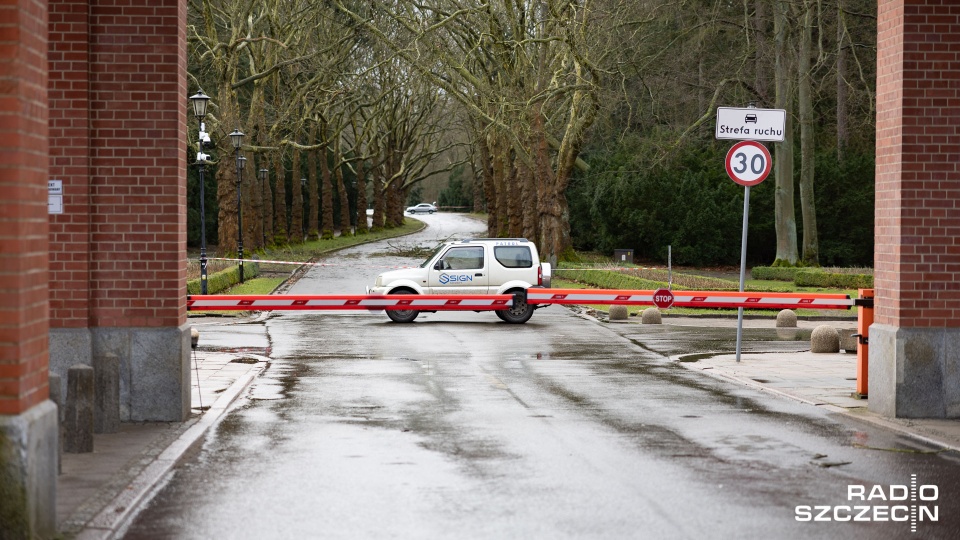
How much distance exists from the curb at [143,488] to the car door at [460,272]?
13.7 m

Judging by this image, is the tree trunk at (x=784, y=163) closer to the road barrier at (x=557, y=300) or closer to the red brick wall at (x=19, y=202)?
the road barrier at (x=557, y=300)

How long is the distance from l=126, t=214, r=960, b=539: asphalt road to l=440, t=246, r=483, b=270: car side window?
970 cm

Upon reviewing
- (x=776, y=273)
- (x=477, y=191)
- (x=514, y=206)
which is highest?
(x=477, y=191)

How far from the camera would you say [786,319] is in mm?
24719

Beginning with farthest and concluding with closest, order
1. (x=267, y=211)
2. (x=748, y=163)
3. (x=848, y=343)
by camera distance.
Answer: (x=267, y=211), (x=848, y=343), (x=748, y=163)

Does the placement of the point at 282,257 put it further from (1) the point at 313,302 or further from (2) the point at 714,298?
(2) the point at 714,298

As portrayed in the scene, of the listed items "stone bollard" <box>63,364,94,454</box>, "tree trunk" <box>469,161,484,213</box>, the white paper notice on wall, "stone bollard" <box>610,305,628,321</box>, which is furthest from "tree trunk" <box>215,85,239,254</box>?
"tree trunk" <box>469,161,484,213</box>

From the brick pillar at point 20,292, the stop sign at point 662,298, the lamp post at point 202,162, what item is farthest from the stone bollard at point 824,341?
the lamp post at point 202,162

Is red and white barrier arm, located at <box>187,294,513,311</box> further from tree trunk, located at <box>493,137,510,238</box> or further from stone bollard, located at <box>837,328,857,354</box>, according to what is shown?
tree trunk, located at <box>493,137,510,238</box>

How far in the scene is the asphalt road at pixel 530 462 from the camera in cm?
741

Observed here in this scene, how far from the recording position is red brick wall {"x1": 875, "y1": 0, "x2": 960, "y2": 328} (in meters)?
11.9

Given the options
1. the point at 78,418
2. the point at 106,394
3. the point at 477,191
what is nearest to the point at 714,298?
the point at 106,394

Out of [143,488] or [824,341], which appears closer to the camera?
[143,488]

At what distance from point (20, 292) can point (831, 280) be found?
34.8m
